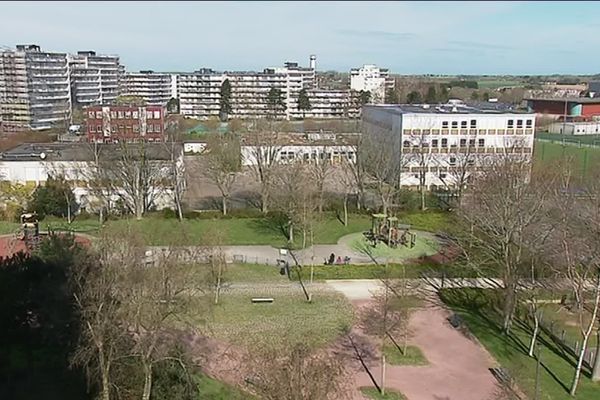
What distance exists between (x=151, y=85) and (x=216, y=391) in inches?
3452

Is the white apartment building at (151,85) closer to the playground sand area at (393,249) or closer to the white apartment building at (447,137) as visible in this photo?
the white apartment building at (447,137)

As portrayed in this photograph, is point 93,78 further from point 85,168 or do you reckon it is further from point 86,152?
point 85,168

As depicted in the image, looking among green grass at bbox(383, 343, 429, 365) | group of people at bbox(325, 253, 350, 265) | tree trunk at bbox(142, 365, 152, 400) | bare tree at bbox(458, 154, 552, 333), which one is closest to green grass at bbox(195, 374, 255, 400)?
tree trunk at bbox(142, 365, 152, 400)

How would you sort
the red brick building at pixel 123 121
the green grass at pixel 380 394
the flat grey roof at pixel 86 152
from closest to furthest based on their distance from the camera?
the green grass at pixel 380 394 → the flat grey roof at pixel 86 152 → the red brick building at pixel 123 121

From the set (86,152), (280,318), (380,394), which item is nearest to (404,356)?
(380,394)

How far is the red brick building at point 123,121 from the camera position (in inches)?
2026

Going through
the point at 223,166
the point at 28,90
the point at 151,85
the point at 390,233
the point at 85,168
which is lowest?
the point at 390,233

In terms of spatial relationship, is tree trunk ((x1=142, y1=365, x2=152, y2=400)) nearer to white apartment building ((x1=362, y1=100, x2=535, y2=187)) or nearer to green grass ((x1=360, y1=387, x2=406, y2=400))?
green grass ((x1=360, y1=387, x2=406, y2=400))

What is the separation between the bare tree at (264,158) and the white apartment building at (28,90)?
38.5 m

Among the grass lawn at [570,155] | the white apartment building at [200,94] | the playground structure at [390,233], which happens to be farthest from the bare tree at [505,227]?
the white apartment building at [200,94]

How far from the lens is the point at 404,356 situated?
1786 cm

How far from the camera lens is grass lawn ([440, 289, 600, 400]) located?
1602 centimetres

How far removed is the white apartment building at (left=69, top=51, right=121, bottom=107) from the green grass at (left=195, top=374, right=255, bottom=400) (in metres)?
77.0

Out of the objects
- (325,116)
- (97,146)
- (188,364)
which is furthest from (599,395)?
(325,116)
